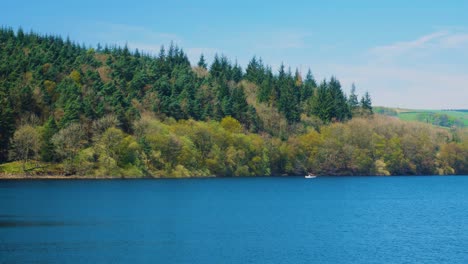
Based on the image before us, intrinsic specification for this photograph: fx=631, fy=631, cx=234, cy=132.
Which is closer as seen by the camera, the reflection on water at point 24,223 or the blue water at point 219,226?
the blue water at point 219,226

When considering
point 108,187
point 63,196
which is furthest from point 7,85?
point 63,196

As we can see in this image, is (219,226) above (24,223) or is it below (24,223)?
below

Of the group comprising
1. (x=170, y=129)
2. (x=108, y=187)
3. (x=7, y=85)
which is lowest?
(x=108, y=187)

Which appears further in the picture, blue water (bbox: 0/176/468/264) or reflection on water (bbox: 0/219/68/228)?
reflection on water (bbox: 0/219/68/228)

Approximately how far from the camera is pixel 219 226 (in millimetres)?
76438

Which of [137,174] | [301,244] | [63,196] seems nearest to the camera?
[301,244]

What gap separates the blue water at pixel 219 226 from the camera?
57344mm

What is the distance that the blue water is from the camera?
57344 mm

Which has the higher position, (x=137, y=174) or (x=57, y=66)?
(x=57, y=66)

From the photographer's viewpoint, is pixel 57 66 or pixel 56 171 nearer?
pixel 56 171

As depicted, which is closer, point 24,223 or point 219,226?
point 24,223

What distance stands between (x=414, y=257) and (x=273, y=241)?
14542 millimetres

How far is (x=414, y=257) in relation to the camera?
193 ft

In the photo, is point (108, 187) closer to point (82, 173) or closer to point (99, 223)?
point (82, 173)
